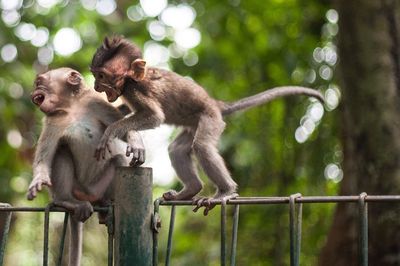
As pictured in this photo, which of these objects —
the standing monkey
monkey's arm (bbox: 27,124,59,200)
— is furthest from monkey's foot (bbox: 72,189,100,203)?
monkey's arm (bbox: 27,124,59,200)

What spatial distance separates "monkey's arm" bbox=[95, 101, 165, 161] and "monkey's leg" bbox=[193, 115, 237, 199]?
257 millimetres

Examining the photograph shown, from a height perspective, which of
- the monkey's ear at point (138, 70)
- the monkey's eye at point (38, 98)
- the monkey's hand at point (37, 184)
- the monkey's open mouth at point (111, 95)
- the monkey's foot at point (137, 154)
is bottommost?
the monkey's hand at point (37, 184)

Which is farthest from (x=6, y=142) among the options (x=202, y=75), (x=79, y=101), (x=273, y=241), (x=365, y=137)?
(x=365, y=137)

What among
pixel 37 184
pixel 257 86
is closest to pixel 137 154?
pixel 37 184

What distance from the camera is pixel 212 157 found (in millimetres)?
4414

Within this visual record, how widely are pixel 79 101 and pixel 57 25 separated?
3354 mm

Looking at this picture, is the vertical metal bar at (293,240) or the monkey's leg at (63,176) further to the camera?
the monkey's leg at (63,176)

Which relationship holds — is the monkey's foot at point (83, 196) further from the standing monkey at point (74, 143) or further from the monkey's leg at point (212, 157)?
the monkey's leg at point (212, 157)

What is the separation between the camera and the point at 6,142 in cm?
828

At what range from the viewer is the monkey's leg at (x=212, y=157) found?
4336 millimetres

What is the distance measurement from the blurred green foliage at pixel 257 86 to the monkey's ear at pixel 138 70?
6.43ft

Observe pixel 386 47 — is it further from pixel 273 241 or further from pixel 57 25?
pixel 57 25

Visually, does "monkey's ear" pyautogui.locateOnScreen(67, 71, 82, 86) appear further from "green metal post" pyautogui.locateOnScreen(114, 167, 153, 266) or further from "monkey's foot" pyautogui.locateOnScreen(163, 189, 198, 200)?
"green metal post" pyautogui.locateOnScreen(114, 167, 153, 266)

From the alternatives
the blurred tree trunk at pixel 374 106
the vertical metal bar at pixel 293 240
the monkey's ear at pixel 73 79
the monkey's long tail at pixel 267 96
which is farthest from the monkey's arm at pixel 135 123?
the vertical metal bar at pixel 293 240
